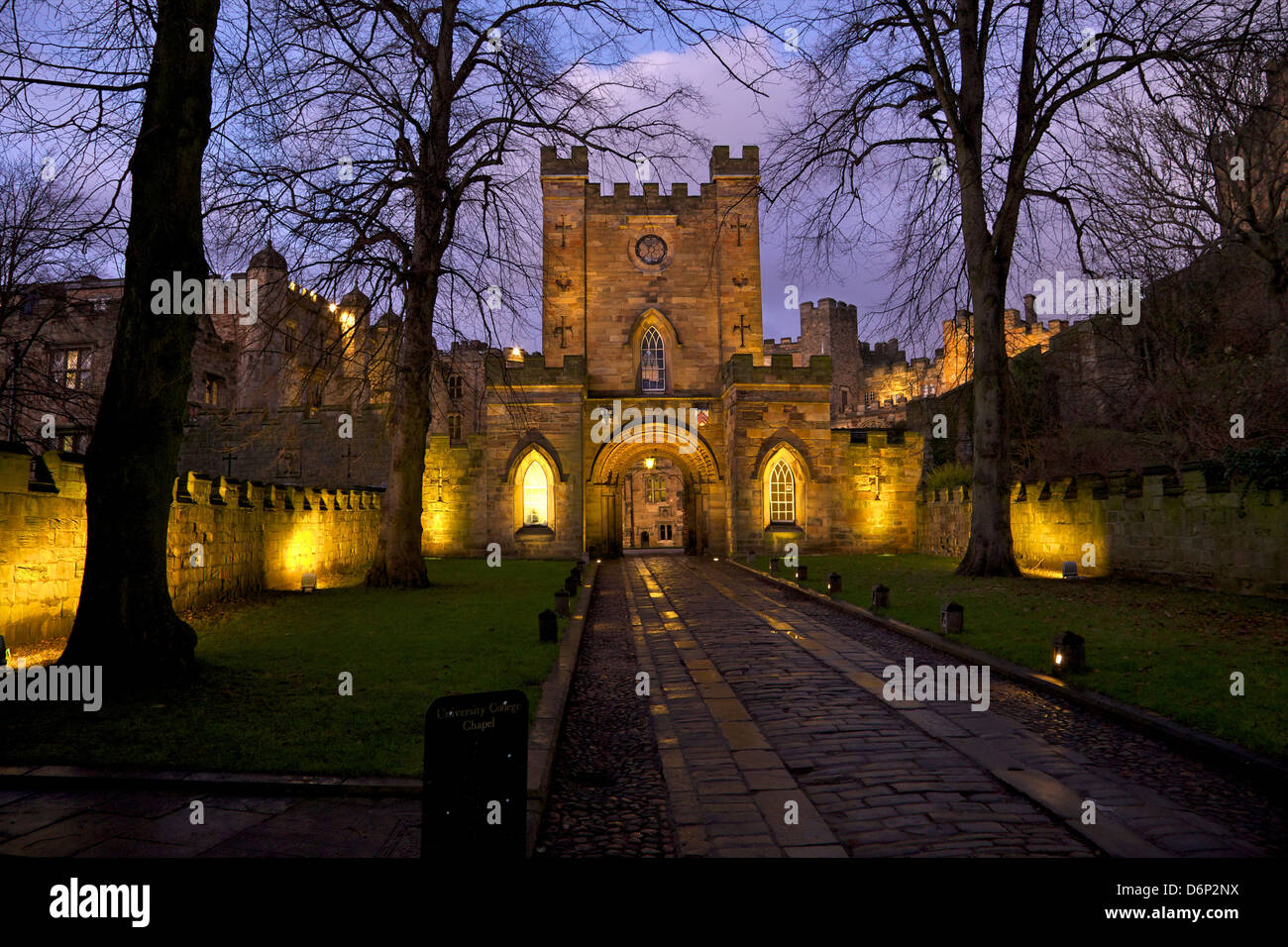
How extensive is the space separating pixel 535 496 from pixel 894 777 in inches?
895

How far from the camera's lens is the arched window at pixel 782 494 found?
26.0m

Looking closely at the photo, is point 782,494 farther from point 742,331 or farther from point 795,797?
point 795,797

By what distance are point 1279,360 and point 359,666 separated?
64.1 ft

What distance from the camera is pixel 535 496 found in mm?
26406

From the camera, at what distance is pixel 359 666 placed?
7.08 m

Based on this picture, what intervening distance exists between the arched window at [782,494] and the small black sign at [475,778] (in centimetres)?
2362

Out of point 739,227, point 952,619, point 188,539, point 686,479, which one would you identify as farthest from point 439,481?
point 952,619

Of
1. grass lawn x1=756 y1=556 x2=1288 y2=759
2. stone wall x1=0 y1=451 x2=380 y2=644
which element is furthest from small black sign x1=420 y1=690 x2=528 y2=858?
stone wall x1=0 y1=451 x2=380 y2=644

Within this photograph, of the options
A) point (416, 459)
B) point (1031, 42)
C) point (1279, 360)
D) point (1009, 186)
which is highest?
point (1031, 42)

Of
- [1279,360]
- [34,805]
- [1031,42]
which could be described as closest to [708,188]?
[1031,42]

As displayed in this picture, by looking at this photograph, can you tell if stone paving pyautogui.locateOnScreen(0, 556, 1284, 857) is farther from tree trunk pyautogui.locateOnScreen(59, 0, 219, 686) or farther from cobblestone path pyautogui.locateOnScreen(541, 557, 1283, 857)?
tree trunk pyautogui.locateOnScreen(59, 0, 219, 686)

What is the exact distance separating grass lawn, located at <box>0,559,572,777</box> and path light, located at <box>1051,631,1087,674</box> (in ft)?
15.7
